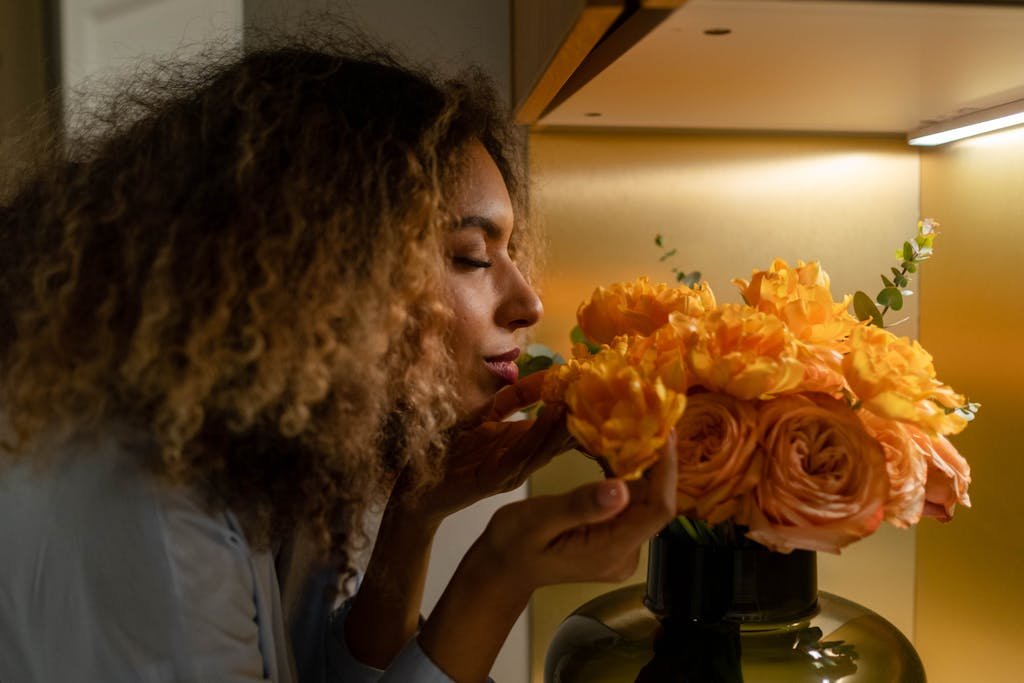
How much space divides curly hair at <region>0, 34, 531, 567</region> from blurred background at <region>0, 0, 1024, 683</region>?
163 mm

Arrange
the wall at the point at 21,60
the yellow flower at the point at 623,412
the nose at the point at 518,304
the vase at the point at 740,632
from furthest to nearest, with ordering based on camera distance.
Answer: the wall at the point at 21,60 → the nose at the point at 518,304 → the vase at the point at 740,632 → the yellow flower at the point at 623,412

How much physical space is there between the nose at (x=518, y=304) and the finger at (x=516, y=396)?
0.20ft

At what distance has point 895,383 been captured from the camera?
0.49 metres

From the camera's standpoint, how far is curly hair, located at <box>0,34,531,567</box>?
549 millimetres

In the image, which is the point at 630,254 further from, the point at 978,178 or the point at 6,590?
the point at 6,590

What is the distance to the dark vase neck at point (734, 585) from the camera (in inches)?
22.4

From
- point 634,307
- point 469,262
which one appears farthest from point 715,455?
point 469,262

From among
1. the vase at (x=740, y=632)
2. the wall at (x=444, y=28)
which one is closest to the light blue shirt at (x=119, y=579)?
the vase at (x=740, y=632)

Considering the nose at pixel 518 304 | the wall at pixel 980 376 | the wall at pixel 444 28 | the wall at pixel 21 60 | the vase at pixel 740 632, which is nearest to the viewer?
the vase at pixel 740 632

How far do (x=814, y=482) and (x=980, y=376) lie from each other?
431 mm

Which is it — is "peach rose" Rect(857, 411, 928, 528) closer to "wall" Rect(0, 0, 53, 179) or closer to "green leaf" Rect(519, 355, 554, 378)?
"green leaf" Rect(519, 355, 554, 378)

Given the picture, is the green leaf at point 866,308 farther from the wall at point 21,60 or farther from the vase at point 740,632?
the wall at point 21,60

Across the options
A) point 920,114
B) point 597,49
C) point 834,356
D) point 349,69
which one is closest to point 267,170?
point 349,69

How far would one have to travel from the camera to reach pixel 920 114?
2.52 ft
